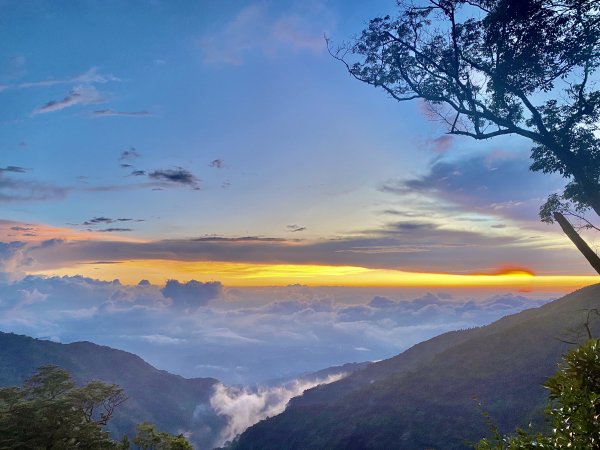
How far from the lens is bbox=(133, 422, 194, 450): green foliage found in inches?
1437

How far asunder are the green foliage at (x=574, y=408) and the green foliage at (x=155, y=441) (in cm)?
3720

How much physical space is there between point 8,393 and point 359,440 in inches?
5710

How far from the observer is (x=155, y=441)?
37.1 meters

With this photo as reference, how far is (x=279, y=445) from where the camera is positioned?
191625mm

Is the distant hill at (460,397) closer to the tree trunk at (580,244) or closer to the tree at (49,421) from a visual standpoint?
the tree at (49,421)

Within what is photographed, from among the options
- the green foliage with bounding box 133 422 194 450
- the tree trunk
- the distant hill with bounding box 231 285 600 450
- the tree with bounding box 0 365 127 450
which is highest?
the tree trunk

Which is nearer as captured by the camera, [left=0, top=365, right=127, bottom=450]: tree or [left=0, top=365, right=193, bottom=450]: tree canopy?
[left=0, top=365, right=127, bottom=450]: tree

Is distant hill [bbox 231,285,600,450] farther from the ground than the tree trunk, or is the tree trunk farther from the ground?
the tree trunk

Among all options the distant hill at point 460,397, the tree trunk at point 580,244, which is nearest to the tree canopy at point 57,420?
the tree trunk at point 580,244

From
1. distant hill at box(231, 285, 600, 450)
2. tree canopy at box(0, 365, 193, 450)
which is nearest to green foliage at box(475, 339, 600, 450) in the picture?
tree canopy at box(0, 365, 193, 450)

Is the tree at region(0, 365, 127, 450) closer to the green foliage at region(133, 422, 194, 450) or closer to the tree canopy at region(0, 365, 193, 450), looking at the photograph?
the tree canopy at region(0, 365, 193, 450)

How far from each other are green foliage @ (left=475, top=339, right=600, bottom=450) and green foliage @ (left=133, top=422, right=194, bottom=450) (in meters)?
37.2

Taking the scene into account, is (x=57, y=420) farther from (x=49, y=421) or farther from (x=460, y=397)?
(x=460, y=397)

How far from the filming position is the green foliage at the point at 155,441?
36.5 metres
